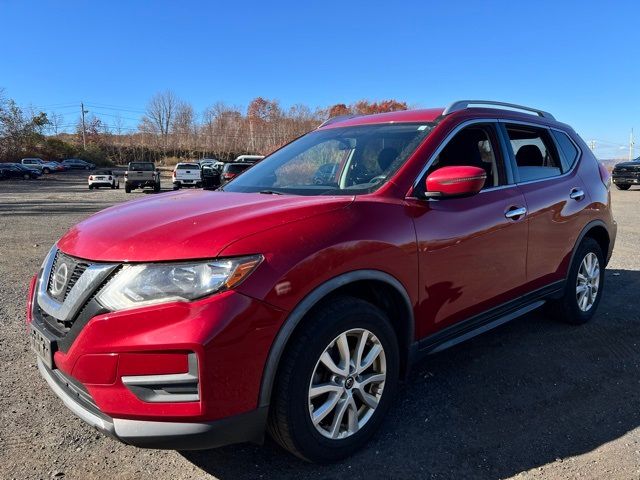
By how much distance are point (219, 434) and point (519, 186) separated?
8.76ft

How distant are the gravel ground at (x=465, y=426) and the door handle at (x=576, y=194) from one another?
119 cm

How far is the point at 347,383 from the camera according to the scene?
2453 millimetres

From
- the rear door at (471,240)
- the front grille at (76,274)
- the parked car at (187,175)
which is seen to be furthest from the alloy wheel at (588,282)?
the parked car at (187,175)

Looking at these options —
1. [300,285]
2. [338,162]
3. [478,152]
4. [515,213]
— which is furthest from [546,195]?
[300,285]

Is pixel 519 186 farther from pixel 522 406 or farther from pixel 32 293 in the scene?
pixel 32 293

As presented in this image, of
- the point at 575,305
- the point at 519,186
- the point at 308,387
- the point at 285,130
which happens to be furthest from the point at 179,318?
the point at 285,130

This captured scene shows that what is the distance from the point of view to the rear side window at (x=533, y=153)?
3711 millimetres

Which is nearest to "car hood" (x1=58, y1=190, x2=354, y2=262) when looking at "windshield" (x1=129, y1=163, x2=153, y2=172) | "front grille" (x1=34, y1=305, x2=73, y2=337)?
"front grille" (x1=34, y1=305, x2=73, y2=337)

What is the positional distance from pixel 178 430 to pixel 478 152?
104 inches

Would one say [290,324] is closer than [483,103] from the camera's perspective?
Yes

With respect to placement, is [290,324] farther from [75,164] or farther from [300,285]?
[75,164]

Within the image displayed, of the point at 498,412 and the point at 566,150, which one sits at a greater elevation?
the point at 566,150

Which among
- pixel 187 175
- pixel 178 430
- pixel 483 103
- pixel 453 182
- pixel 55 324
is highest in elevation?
pixel 483 103

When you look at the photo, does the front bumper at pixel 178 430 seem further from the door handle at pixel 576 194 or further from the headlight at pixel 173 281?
the door handle at pixel 576 194
